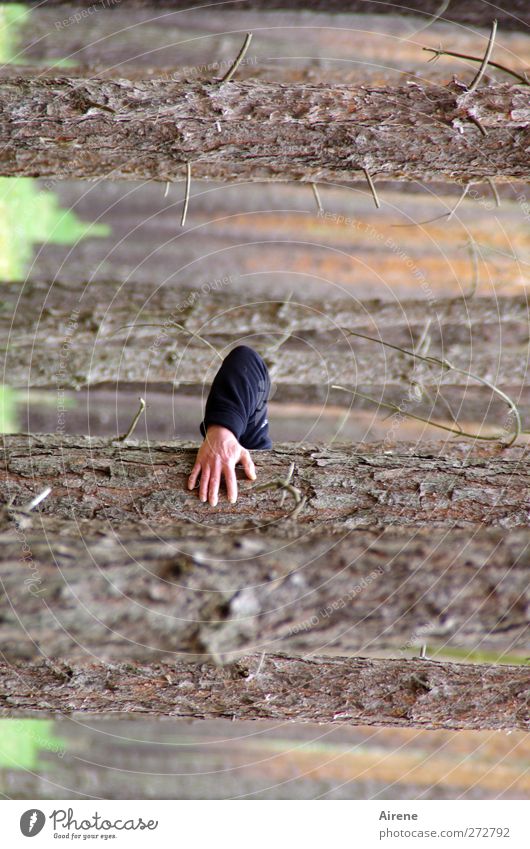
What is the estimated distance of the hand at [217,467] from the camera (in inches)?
28.3

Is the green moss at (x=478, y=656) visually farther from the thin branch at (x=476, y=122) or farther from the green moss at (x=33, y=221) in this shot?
the green moss at (x=33, y=221)

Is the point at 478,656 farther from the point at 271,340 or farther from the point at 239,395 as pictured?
the point at 271,340

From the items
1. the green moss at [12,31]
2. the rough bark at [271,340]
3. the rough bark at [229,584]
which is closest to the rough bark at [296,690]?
the rough bark at [229,584]

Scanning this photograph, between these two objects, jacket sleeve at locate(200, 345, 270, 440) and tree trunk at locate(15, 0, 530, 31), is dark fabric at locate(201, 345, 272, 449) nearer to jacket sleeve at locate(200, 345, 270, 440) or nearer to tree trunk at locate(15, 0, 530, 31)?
jacket sleeve at locate(200, 345, 270, 440)

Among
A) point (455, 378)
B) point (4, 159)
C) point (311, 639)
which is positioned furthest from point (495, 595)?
point (4, 159)

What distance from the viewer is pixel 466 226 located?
1.17m

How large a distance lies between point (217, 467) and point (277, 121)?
16.2 inches

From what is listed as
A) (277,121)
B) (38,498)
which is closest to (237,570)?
(38,498)

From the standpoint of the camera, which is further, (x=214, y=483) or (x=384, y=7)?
(x=384, y=7)

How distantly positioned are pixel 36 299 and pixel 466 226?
31.3 inches

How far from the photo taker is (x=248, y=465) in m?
0.73
